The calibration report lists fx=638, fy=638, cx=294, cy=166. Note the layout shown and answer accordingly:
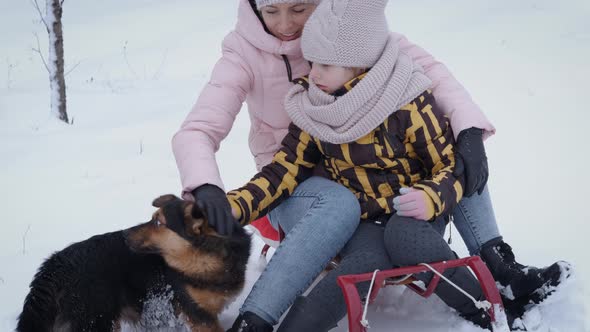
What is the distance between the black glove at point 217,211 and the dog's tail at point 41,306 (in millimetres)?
709

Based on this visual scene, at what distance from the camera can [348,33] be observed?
9.09ft

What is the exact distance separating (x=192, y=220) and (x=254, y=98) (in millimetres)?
964

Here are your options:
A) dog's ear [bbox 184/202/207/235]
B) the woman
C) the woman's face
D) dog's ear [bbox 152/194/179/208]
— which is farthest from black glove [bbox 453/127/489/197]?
dog's ear [bbox 152/194/179/208]

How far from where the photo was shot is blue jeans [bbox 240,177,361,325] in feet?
8.41

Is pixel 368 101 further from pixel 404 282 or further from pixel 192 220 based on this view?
pixel 192 220

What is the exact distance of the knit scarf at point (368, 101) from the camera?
8.95 feet

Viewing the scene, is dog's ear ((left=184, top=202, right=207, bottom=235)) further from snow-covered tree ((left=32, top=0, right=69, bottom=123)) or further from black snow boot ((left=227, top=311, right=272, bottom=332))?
snow-covered tree ((left=32, top=0, right=69, bottom=123))

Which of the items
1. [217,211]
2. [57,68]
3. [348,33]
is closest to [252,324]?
[217,211]

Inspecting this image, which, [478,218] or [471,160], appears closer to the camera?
[471,160]

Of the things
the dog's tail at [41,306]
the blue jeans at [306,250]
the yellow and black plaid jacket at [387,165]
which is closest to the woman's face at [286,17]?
the yellow and black plaid jacket at [387,165]

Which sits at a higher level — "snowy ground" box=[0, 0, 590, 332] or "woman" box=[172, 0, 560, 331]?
"woman" box=[172, 0, 560, 331]

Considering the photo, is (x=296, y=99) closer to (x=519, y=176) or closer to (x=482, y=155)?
(x=482, y=155)

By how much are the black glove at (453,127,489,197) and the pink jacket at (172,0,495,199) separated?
0.06m

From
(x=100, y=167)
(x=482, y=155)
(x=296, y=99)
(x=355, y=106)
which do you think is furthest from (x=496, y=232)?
(x=100, y=167)
